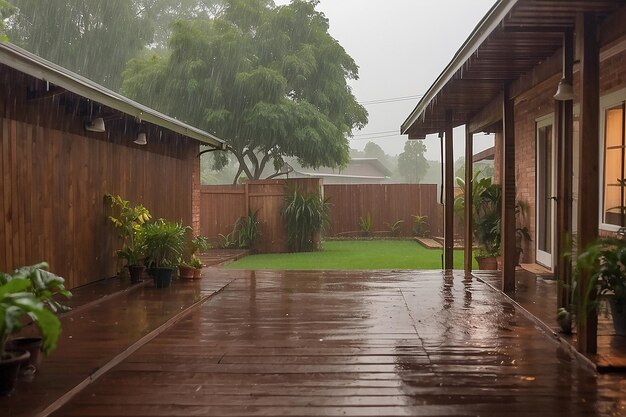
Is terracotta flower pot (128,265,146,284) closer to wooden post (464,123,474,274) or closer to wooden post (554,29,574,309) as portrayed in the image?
wooden post (464,123,474,274)

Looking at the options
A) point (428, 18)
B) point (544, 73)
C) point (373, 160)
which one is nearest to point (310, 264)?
point (544, 73)

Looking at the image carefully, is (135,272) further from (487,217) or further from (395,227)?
(395,227)

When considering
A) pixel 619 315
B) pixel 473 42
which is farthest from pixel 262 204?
pixel 619 315

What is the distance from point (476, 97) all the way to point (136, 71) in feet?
52.7

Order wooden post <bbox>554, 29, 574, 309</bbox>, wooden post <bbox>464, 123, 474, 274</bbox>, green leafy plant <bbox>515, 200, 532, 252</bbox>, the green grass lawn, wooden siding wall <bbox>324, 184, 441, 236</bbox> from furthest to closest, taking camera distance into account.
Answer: wooden siding wall <bbox>324, 184, 441, 236</bbox> → the green grass lawn → green leafy plant <bbox>515, 200, 532, 252</bbox> → wooden post <bbox>464, 123, 474, 274</bbox> → wooden post <bbox>554, 29, 574, 309</bbox>

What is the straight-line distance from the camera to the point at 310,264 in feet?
39.8

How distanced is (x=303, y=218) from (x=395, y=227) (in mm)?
4762

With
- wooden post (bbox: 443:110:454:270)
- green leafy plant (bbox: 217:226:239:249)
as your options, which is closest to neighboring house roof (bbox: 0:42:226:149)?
wooden post (bbox: 443:110:454:270)

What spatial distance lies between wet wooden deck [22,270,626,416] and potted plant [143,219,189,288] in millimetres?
1083

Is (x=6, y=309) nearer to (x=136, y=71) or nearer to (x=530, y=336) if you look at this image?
(x=530, y=336)

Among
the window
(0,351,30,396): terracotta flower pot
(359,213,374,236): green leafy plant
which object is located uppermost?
the window

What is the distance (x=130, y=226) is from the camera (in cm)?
798

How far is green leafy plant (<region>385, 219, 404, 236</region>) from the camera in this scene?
18.7 meters

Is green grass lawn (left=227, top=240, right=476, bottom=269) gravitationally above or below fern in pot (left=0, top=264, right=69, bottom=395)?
below
